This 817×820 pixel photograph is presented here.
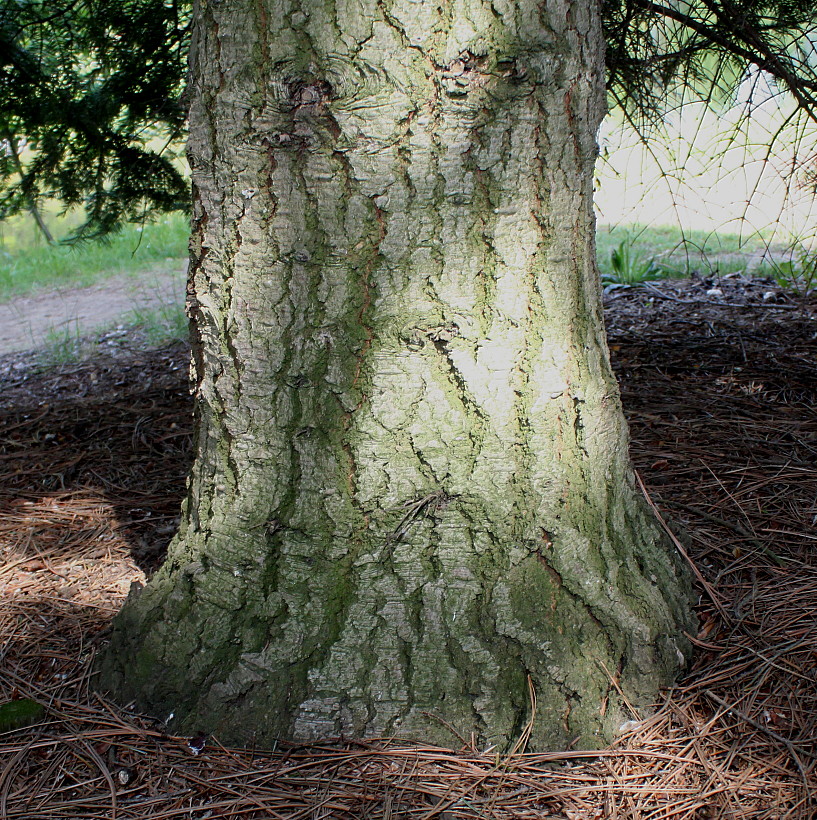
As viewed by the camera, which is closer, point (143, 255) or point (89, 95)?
point (89, 95)

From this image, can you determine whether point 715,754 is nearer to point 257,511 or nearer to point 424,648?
point 424,648

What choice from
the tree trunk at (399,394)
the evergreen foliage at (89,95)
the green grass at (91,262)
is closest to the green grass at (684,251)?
the evergreen foliage at (89,95)

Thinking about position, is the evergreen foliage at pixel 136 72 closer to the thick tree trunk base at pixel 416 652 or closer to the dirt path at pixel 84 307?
the dirt path at pixel 84 307

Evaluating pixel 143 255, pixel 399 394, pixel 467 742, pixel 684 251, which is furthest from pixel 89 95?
pixel 684 251

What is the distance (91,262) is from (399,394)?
24.5 ft

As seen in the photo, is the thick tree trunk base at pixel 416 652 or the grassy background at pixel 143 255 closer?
the thick tree trunk base at pixel 416 652

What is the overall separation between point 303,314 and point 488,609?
0.71 m

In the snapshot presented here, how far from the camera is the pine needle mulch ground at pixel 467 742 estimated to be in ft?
4.19

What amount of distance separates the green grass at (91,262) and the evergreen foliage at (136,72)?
387cm

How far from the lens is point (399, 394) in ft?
4.52

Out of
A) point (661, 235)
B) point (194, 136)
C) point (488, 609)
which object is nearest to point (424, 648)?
point (488, 609)

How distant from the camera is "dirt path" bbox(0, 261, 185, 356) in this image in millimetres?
5387

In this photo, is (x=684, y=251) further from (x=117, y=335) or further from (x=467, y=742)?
(x=467, y=742)

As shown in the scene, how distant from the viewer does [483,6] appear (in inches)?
48.6
